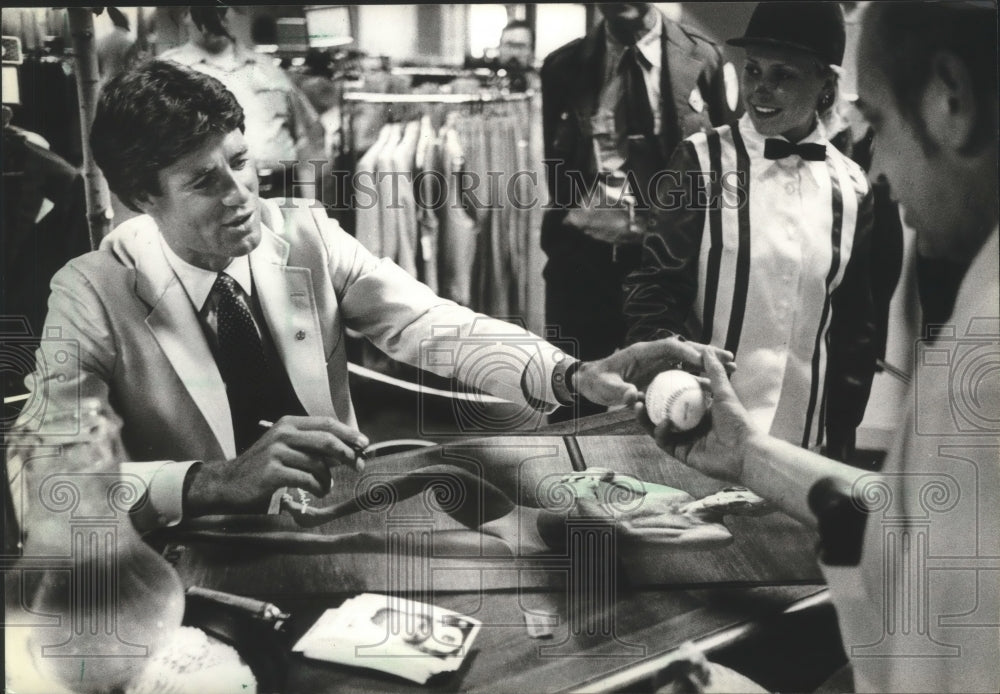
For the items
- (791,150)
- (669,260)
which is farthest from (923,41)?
(669,260)

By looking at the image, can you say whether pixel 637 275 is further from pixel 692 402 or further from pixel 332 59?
pixel 332 59

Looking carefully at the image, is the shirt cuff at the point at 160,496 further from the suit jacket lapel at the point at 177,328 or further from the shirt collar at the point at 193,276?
the shirt collar at the point at 193,276

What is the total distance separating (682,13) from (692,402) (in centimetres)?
109

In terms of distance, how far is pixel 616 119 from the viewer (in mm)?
3070

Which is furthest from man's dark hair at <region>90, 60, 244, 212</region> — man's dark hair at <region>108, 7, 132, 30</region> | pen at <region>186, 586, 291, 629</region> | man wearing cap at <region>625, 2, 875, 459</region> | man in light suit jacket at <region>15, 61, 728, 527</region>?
man wearing cap at <region>625, 2, 875, 459</region>

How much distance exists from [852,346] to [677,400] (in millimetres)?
534

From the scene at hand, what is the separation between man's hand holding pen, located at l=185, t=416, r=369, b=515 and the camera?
3104 mm

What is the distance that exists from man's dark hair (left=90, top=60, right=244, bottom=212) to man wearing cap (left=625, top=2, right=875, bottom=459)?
1.27 meters

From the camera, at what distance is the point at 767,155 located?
309 cm

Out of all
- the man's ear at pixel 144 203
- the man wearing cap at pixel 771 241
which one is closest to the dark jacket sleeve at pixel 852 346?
the man wearing cap at pixel 771 241

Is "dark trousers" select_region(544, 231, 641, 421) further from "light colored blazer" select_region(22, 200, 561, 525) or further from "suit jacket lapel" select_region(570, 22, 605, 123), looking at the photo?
"suit jacket lapel" select_region(570, 22, 605, 123)

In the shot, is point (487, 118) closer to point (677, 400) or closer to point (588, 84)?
point (588, 84)

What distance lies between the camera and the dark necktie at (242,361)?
3.10 meters

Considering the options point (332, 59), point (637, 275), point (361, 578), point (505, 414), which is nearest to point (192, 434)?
point (361, 578)
